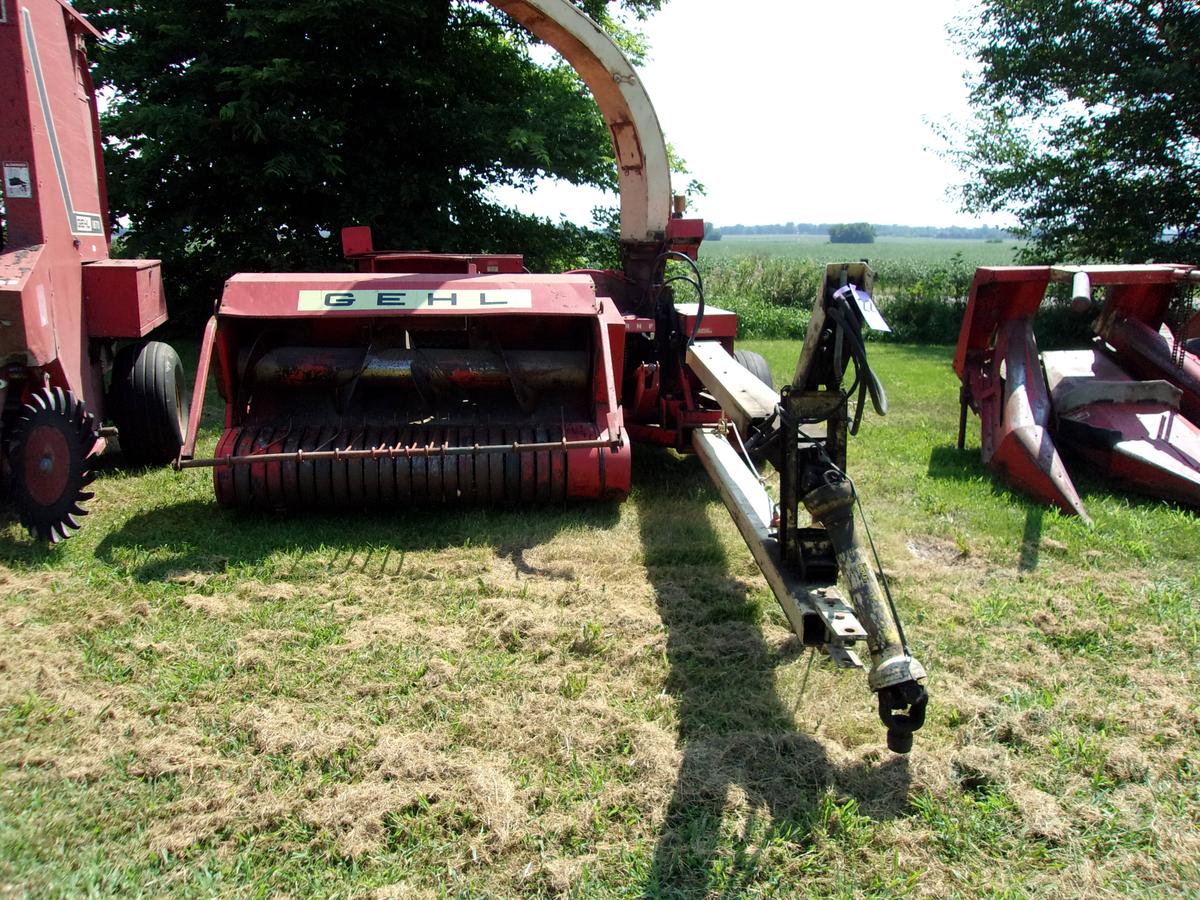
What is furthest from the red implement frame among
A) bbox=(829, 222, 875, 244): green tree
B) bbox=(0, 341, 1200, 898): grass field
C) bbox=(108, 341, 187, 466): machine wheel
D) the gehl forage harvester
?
bbox=(829, 222, 875, 244): green tree

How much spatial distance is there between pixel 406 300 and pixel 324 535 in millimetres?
1179

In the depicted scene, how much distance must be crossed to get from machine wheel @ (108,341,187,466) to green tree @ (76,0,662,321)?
5.03 m

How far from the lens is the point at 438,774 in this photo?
2525 millimetres

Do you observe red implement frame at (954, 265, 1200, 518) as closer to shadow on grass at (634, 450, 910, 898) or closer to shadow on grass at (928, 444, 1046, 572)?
shadow on grass at (928, 444, 1046, 572)

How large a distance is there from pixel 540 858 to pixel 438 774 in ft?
1.39

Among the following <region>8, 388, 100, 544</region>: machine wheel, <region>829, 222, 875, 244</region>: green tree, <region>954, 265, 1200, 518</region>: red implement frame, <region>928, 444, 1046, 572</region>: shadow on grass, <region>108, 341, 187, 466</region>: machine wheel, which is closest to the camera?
<region>8, 388, 100, 544</region>: machine wheel

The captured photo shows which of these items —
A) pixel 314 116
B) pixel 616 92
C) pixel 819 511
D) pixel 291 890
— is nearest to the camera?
pixel 291 890

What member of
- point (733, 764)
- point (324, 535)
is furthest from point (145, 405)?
point (733, 764)

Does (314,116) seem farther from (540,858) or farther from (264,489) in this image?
(540,858)

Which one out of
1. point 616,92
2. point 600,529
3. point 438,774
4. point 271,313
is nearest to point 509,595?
point 600,529

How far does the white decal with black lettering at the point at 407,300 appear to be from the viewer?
14.5 feet

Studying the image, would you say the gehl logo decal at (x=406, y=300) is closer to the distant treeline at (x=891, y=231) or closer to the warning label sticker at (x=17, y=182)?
the warning label sticker at (x=17, y=182)

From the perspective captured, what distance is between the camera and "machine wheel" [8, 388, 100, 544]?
3.94 meters

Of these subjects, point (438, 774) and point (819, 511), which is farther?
point (819, 511)
